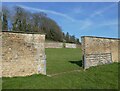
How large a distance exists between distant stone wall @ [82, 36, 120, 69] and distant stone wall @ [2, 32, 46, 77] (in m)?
4.20

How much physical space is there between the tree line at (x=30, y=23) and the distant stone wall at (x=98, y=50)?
2315 centimetres

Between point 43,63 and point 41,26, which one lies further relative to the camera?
point 41,26

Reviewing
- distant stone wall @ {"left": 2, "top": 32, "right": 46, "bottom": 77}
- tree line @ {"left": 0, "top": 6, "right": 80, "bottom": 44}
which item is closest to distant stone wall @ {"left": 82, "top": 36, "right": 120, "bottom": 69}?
distant stone wall @ {"left": 2, "top": 32, "right": 46, "bottom": 77}

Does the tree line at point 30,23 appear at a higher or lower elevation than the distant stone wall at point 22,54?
higher

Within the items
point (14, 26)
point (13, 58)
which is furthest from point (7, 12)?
point (13, 58)

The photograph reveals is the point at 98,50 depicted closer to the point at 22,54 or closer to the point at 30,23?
the point at 22,54

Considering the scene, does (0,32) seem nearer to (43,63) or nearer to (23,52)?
(23,52)

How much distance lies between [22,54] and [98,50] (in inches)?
274

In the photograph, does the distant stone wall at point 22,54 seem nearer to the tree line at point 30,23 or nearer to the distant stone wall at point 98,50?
the distant stone wall at point 98,50

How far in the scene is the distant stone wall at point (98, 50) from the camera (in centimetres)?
1540

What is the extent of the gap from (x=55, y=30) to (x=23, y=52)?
1926 inches

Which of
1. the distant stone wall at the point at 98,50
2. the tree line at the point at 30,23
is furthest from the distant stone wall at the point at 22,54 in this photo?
the tree line at the point at 30,23

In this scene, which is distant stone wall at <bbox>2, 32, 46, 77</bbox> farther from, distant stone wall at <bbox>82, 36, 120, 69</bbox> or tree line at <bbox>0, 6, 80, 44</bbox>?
tree line at <bbox>0, 6, 80, 44</bbox>

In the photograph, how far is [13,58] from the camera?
11383 mm
